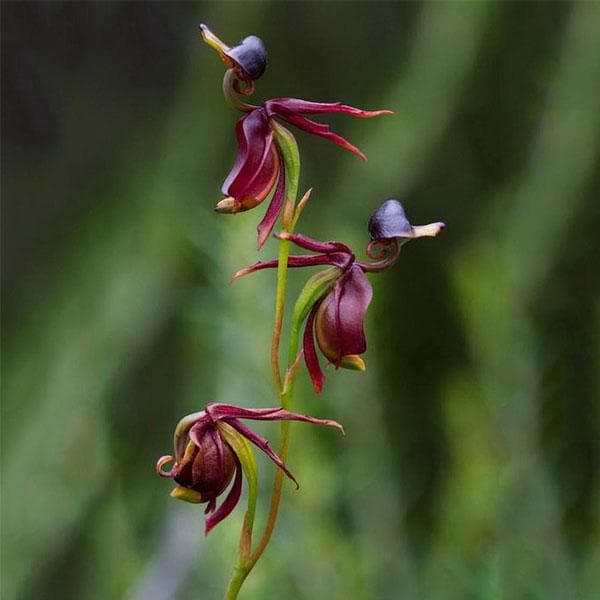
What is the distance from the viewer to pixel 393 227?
356 millimetres

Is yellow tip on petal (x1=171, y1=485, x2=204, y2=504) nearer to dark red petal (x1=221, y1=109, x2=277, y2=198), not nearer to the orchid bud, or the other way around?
the orchid bud

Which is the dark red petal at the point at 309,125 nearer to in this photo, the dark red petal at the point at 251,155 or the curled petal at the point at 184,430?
the dark red petal at the point at 251,155

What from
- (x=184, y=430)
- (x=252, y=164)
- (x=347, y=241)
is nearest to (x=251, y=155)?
(x=252, y=164)

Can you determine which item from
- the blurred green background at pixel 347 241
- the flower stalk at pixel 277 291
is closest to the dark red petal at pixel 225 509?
the flower stalk at pixel 277 291

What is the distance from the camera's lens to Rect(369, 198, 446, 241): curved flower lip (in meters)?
0.35

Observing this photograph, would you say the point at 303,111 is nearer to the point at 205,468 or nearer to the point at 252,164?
the point at 252,164

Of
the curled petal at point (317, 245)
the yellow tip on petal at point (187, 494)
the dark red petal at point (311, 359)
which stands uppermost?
the curled petal at point (317, 245)

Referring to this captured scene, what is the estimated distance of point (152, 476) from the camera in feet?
3.60

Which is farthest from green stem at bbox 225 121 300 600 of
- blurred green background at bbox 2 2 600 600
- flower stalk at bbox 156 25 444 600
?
blurred green background at bbox 2 2 600 600

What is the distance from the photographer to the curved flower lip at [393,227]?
353 mm

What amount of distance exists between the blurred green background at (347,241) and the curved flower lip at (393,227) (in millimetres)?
579

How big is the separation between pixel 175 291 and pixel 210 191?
14 centimetres

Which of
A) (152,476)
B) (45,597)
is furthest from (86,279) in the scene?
(45,597)

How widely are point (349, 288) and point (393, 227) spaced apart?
0.03m
